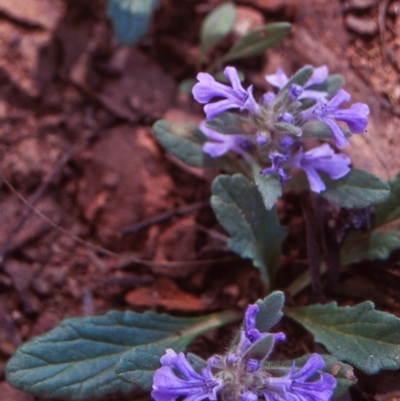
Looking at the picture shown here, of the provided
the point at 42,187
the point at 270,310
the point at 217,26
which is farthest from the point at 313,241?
the point at 42,187

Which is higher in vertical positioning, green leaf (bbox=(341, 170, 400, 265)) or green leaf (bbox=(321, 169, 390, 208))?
green leaf (bbox=(321, 169, 390, 208))

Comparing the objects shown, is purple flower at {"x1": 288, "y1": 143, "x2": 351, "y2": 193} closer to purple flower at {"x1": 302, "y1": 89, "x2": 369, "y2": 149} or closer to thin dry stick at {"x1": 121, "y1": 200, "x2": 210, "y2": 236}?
purple flower at {"x1": 302, "y1": 89, "x2": 369, "y2": 149}

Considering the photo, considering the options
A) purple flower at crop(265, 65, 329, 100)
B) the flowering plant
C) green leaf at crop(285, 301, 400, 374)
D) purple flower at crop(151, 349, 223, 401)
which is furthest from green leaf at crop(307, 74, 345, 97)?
purple flower at crop(151, 349, 223, 401)

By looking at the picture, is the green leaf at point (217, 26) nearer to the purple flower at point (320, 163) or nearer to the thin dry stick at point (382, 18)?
the thin dry stick at point (382, 18)

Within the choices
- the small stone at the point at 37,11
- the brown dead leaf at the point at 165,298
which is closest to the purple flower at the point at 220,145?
the brown dead leaf at the point at 165,298

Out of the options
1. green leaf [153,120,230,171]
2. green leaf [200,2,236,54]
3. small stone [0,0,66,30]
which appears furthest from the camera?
small stone [0,0,66,30]

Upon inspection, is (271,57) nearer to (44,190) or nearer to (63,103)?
(63,103)
